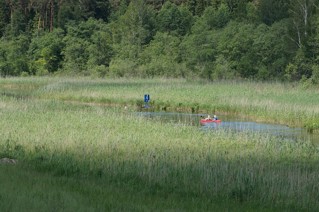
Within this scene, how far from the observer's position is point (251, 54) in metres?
63.4

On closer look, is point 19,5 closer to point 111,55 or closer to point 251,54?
point 111,55

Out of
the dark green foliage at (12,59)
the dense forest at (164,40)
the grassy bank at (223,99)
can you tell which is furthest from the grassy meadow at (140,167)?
the dark green foliage at (12,59)

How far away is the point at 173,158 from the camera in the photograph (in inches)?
656

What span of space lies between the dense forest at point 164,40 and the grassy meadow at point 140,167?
28.2 metres

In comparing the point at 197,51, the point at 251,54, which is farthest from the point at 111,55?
the point at 251,54

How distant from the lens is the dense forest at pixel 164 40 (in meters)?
60.9

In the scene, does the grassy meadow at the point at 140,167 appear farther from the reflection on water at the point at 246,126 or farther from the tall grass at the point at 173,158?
the reflection on water at the point at 246,126

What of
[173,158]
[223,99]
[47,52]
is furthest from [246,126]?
[47,52]

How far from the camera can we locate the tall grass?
528 inches

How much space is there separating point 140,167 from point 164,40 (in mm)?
66820

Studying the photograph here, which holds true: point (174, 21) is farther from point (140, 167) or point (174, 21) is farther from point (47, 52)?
point (140, 167)

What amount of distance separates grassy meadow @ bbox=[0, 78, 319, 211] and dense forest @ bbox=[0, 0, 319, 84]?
2817 centimetres

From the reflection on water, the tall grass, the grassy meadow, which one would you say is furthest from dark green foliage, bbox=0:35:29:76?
the tall grass

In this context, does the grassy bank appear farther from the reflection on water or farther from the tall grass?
the tall grass
